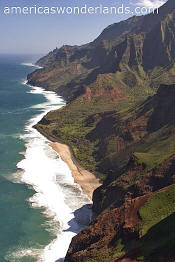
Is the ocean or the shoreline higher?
the ocean

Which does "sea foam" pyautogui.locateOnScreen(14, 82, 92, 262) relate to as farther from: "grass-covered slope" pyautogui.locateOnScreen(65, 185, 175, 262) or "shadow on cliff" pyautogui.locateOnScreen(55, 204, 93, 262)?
"grass-covered slope" pyautogui.locateOnScreen(65, 185, 175, 262)

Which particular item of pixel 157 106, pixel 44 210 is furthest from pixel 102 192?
pixel 157 106

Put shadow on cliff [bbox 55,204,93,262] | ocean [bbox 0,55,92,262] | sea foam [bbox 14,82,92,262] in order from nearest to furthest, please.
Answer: ocean [bbox 0,55,92,262] → sea foam [bbox 14,82,92,262] → shadow on cliff [bbox 55,204,93,262]

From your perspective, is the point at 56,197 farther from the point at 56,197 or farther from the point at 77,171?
the point at 77,171

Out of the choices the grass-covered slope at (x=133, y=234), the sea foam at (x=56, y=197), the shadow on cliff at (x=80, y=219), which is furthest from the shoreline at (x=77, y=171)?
the grass-covered slope at (x=133, y=234)

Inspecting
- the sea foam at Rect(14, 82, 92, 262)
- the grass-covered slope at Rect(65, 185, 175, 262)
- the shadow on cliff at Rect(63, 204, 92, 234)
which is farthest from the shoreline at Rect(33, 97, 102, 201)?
the grass-covered slope at Rect(65, 185, 175, 262)

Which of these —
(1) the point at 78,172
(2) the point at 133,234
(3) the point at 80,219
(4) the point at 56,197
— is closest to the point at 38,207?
(4) the point at 56,197

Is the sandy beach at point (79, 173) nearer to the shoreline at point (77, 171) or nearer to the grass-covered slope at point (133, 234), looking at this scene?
the shoreline at point (77, 171)
